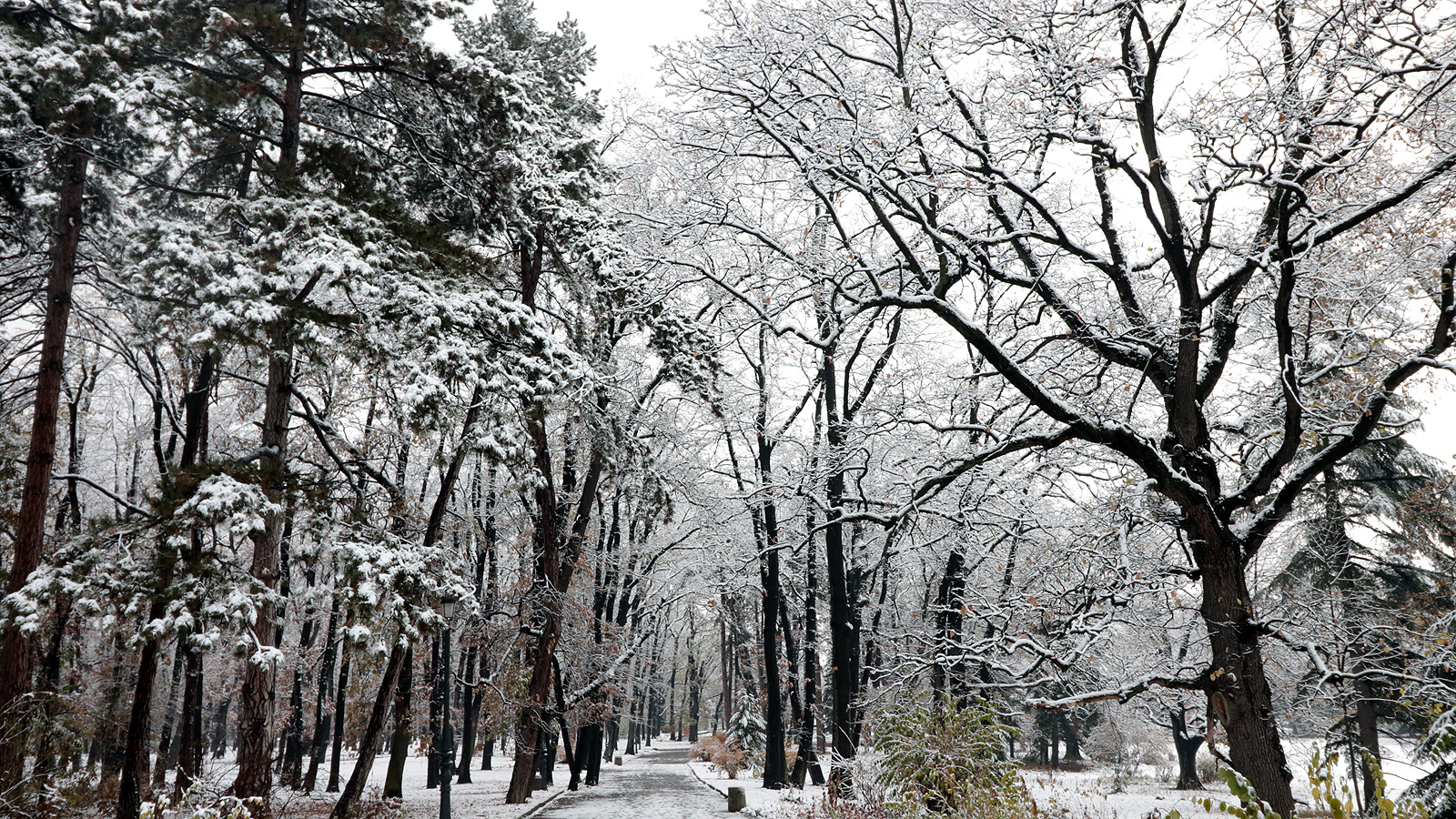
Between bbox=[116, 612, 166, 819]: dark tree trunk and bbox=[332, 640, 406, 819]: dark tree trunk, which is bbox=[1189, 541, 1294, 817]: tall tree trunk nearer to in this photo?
bbox=[332, 640, 406, 819]: dark tree trunk

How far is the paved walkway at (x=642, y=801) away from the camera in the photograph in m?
16.9

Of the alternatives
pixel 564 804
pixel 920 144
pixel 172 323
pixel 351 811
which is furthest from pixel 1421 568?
pixel 172 323

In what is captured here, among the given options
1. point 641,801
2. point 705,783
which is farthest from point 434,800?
point 705,783

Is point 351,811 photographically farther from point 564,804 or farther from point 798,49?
point 798,49

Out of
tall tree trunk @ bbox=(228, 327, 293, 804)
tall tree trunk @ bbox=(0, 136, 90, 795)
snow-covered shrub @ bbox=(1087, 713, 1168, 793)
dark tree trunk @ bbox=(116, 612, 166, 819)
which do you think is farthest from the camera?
snow-covered shrub @ bbox=(1087, 713, 1168, 793)

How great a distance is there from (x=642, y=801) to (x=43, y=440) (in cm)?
1514

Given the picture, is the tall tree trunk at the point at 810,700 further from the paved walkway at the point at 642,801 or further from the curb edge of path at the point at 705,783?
the curb edge of path at the point at 705,783

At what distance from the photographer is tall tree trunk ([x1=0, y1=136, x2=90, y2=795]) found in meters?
9.52

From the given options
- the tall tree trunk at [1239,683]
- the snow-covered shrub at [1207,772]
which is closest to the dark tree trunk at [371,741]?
the tall tree trunk at [1239,683]

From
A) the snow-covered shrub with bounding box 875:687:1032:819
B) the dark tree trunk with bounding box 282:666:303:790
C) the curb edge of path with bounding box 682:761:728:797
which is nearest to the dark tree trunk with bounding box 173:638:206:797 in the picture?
the dark tree trunk with bounding box 282:666:303:790

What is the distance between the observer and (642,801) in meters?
20.0

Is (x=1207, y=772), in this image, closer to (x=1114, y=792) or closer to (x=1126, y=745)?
(x=1126, y=745)

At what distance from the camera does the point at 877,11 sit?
10219 millimetres

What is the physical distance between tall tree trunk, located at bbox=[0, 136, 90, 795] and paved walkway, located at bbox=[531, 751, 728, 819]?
9.96 meters
